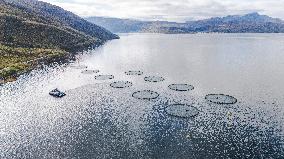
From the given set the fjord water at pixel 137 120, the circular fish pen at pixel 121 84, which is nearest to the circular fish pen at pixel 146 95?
the fjord water at pixel 137 120

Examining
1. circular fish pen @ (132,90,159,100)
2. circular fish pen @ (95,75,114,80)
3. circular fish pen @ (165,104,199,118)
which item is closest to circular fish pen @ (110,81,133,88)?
circular fish pen @ (132,90,159,100)

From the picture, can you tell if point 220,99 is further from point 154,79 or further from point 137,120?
point 154,79

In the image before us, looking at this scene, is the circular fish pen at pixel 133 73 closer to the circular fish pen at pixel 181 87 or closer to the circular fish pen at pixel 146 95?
the circular fish pen at pixel 181 87

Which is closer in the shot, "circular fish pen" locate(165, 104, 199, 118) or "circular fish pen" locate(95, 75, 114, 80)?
"circular fish pen" locate(165, 104, 199, 118)

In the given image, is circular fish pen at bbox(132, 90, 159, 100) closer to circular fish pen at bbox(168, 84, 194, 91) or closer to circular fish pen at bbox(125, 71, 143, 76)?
circular fish pen at bbox(168, 84, 194, 91)

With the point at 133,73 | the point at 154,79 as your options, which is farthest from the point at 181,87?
the point at 133,73

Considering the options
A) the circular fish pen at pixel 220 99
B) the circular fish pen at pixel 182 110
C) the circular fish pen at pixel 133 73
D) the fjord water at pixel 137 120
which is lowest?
the circular fish pen at pixel 133 73
